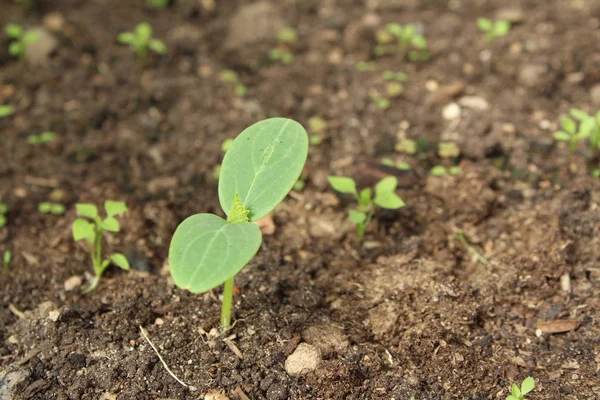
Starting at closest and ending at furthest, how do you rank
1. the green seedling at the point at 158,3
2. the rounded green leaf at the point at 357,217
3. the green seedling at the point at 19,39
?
the rounded green leaf at the point at 357,217 → the green seedling at the point at 19,39 → the green seedling at the point at 158,3

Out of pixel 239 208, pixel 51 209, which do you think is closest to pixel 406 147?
pixel 239 208

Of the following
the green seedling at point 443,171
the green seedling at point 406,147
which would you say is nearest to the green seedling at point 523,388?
the green seedling at point 443,171

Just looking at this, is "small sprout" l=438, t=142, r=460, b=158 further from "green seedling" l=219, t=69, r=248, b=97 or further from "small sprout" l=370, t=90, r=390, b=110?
"green seedling" l=219, t=69, r=248, b=97

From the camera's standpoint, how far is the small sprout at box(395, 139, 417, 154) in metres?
2.82

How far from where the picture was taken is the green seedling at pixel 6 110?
297cm

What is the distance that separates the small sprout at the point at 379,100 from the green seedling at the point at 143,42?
1.08 metres

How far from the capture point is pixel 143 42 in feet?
10.7

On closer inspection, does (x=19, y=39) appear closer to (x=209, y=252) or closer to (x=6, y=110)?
(x=6, y=110)

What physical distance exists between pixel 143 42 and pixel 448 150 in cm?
160

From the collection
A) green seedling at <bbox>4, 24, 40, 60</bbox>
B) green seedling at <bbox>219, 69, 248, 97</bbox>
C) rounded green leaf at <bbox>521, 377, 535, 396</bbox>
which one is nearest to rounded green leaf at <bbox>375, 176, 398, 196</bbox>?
rounded green leaf at <bbox>521, 377, 535, 396</bbox>

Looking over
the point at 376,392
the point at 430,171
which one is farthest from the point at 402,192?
the point at 376,392

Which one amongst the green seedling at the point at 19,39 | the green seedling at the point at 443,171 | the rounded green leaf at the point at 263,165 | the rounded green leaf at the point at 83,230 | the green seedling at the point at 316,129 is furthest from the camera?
the green seedling at the point at 19,39

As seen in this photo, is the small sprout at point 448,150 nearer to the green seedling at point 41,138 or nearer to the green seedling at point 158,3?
the green seedling at point 41,138

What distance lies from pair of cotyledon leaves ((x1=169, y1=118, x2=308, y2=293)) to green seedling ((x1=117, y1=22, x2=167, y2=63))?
62.6 inches
